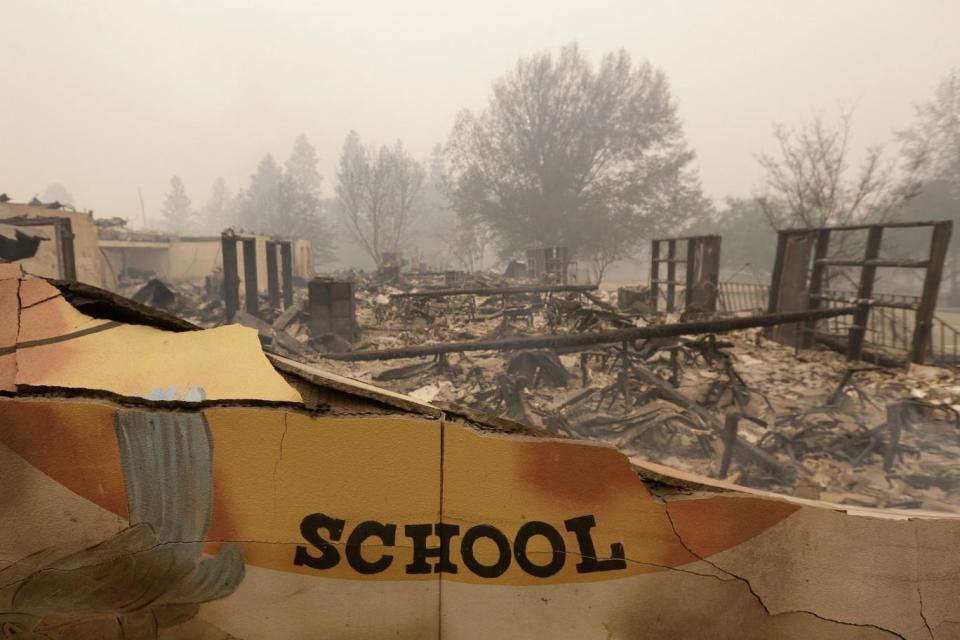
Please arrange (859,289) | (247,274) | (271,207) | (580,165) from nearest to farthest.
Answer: (859,289) → (247,274) → (580,165) → (271,207)

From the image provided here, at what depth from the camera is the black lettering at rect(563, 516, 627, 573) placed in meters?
1.43

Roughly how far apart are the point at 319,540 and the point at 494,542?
0.54 meters

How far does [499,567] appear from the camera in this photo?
1.45 metres

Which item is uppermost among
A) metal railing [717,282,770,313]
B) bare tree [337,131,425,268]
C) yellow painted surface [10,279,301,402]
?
bare tree [337,131,425,268]

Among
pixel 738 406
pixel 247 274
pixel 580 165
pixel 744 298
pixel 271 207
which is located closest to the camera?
pixel 738 406

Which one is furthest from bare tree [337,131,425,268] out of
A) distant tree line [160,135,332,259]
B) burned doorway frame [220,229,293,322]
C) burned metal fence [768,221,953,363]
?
burned metal fence [768,221,953,363]

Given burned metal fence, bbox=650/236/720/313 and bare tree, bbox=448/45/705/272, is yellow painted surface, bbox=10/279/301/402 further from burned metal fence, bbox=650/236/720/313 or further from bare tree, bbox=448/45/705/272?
bare tree, bbox=448/45/705/272

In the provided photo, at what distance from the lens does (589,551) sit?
4.73 feet

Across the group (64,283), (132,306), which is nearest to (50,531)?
(132,306)

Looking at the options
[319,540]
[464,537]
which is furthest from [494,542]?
[319,540]

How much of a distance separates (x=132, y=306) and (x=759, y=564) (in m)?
2.26

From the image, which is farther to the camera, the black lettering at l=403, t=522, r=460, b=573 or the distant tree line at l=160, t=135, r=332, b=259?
the distant tree line at l=160, t=135, r=332, b=259

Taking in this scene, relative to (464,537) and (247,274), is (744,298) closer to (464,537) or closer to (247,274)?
(247,274)

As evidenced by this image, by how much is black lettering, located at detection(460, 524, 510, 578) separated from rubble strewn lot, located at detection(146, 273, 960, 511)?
279cm
